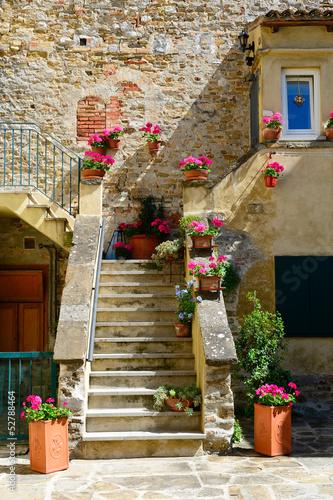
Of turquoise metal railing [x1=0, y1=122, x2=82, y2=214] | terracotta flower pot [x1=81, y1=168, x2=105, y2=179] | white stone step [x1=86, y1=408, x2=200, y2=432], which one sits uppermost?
turquoise metal railing [x1=0, y1=122, x2=82, y2=214]

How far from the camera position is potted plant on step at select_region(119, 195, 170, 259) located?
9.23 m

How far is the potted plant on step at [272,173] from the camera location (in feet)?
25.2

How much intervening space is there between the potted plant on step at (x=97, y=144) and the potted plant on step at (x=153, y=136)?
76cm

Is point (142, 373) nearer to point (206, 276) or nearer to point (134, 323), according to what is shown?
point (134, 323)

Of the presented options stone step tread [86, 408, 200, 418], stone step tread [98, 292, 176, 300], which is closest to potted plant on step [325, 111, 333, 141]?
stone step tread [98, 292, 176, 300]

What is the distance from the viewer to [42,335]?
32.2 feet

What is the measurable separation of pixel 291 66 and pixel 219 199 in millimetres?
2435

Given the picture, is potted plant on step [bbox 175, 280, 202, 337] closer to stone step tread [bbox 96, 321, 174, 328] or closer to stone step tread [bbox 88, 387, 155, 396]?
stone step tread [bbox 96, 321, 174, 328]

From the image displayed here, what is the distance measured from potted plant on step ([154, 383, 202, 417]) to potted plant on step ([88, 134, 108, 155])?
16.7ft

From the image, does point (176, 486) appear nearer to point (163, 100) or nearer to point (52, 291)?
point (52, 291)

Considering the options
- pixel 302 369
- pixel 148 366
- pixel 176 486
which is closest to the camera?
pixel 176 486

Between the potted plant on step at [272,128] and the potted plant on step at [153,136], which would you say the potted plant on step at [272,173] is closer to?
the potted plant on step at [272,128]

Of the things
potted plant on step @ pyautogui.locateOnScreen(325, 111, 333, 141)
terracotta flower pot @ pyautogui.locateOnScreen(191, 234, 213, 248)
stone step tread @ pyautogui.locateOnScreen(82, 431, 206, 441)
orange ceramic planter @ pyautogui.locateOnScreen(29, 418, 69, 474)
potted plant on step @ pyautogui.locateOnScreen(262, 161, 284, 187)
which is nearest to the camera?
orange ceramic planter @ pyautogui.locateOnScreen(29, 418, 69, 474)

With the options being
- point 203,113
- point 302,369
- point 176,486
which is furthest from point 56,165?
point 176,486
